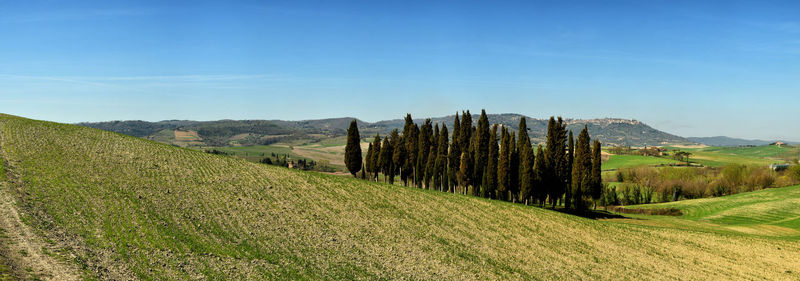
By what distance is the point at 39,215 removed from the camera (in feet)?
85.1

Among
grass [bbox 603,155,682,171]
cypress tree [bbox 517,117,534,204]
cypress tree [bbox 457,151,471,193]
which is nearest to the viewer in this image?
cypress tree [bbox 517,117,534,204]

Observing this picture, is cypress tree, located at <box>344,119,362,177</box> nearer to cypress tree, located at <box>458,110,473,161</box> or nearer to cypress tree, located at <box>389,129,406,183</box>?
cypress tree, located at <box>389,129,406,183</box>

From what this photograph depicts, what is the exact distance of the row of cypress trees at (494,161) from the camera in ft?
191

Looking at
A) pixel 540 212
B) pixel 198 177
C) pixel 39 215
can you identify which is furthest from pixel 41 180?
pixel 540 212

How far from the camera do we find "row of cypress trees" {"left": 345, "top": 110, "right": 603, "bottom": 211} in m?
58.3

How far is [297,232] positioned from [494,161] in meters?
38.5

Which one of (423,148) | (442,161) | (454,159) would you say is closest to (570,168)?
(454,159)

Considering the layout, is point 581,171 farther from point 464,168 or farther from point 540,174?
point 464,168

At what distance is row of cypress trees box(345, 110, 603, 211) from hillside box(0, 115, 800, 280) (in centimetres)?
1121

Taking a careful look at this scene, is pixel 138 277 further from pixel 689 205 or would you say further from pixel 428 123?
pixel 689 205

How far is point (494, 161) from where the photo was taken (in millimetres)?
62844

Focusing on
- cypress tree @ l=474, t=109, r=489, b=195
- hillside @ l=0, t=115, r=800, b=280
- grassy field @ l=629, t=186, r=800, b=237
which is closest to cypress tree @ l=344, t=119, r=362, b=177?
hillside @ l=0, t=115, r=800, b=280

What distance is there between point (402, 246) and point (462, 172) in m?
37.7

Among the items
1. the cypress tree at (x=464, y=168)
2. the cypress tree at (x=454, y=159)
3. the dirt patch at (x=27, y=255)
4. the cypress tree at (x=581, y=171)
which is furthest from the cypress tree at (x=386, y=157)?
the dirt patch at (x=27, y=255)
